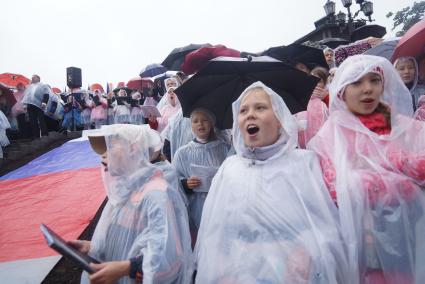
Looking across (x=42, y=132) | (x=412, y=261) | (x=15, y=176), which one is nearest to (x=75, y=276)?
(x=412, y=261)

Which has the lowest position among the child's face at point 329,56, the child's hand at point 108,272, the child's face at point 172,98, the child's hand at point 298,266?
the child's hand at point 108,272

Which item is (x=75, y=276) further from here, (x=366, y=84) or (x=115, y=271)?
(x=366, y=84)

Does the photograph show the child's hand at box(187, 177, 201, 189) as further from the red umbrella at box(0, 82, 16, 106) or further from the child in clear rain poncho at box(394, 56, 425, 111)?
the red umbrella at box(0, 82, 16, 106)

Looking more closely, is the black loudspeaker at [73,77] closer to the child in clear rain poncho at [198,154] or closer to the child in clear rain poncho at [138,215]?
the child in clear rain poncho at [198,154]

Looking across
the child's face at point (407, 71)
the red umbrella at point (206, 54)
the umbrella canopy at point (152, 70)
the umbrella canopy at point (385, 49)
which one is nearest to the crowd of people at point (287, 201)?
the child's face at point (407, 71)

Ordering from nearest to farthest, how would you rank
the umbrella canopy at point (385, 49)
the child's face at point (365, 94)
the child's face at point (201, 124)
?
the child's face at point (365, 94), the child's face at point (201, 124), the umbrella canopy at point (385, 49)

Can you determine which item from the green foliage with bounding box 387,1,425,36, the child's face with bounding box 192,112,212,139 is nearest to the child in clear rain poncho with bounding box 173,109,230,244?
the child's face with bounding box 192,112,212,139

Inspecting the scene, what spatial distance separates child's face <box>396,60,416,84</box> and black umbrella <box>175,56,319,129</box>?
0.97 meters

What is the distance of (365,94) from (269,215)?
89cm

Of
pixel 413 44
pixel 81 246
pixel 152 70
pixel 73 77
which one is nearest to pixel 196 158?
pixel 81 246

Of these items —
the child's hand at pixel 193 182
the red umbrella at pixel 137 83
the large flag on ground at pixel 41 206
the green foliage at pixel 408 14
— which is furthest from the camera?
the green foliage at pixel 408 14

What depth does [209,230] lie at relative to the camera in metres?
1.63

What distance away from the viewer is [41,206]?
198 inches

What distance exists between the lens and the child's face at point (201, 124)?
269cm
